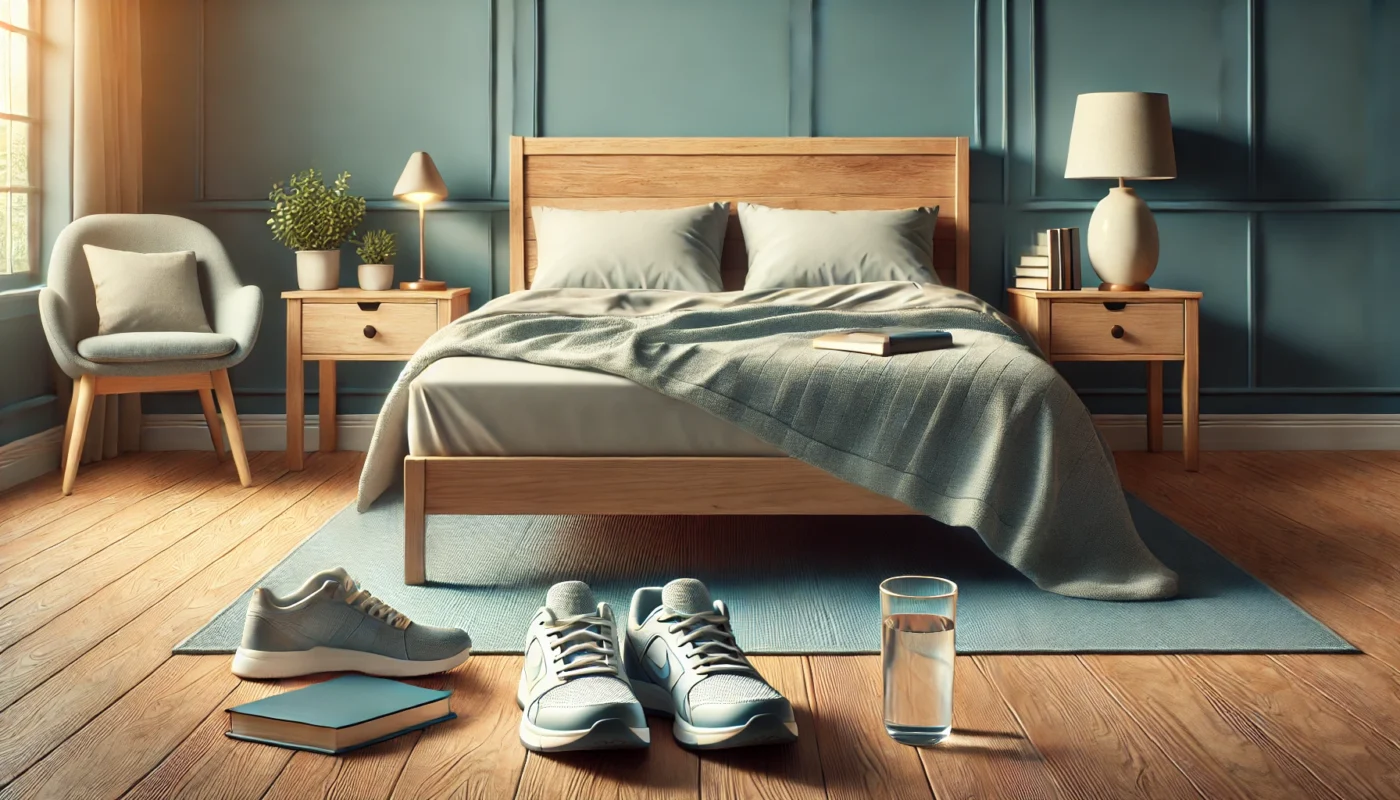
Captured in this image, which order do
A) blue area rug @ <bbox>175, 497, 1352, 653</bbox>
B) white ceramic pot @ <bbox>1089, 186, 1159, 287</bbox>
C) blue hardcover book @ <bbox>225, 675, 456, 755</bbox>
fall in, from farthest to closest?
1. white ceramic pot @ <bbox>1089, 186, 1159, 287</bbox>
2. blue area rug @ <bbox>175, 497, 1352, 653</bbox>
3. blue hardcover book @ <bbox>225, 675, 456, 755</bbox>

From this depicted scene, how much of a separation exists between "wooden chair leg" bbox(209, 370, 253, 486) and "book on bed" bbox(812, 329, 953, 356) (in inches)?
75.6

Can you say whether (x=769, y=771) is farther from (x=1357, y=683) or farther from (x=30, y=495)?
(x=30, y=495)

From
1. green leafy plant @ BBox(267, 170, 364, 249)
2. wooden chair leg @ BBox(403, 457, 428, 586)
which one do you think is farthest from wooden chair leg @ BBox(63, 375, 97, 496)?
wooden chair leg @ BBox(403, 457, 428, 586)

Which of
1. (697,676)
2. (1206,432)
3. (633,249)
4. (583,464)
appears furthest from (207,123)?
(1206,432)

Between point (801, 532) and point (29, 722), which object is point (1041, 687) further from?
point (29, 722)

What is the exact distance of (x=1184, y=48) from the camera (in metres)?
4.26

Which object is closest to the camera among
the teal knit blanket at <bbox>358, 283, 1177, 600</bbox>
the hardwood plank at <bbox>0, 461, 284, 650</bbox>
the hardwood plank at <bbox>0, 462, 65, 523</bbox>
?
the hardwood plank at <bbox>0, 461, 284, 650</bbox>

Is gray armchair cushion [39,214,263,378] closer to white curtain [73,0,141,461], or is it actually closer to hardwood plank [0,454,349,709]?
white curtain [73,0,141,461]

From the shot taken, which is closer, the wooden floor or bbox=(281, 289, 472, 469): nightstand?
the wooden floor

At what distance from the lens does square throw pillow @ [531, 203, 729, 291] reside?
3.85 metres

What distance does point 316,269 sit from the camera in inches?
158

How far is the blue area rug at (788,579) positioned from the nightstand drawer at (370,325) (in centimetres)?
67

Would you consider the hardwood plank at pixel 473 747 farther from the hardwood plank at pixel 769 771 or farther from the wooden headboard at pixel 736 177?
the wooden headboard at pixel 736 177

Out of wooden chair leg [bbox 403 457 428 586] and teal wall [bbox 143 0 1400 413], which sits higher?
teal wall [bbox 143 0 1400 413]
